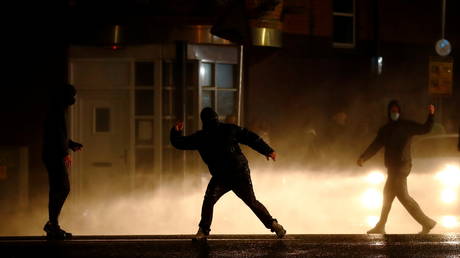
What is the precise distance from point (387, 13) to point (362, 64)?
173cm

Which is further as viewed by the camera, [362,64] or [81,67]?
[362,64]

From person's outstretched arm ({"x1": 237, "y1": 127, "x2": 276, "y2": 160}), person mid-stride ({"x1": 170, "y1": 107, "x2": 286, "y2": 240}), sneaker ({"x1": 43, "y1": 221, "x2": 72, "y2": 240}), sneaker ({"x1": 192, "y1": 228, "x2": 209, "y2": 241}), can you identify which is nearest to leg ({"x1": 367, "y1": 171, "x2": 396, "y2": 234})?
person mid-stride ({"x1": 170, "y1": 107, "x2": 286, "y2": 240})

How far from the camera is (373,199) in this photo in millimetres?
12383

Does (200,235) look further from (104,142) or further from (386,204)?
(104,142)

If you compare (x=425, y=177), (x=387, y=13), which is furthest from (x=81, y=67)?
(x=387, y=13)

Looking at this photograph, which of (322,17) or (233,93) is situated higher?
(322,17)

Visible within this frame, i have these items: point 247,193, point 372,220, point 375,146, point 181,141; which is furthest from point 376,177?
point 181,141

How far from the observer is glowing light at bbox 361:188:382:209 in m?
12.4

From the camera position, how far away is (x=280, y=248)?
30.5 feet

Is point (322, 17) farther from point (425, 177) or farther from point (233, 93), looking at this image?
point (425, 177)

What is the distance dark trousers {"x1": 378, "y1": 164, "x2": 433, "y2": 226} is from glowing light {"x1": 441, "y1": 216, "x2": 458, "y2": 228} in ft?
2.65

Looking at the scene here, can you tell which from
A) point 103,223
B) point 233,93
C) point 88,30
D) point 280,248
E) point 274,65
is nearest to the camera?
point 280,248

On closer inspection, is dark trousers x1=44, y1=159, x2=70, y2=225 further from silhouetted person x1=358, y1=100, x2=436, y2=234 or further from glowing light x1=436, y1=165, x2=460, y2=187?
glowing light x1=436, y1=165, x2=460, y2=187

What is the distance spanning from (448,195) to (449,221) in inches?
14.9
